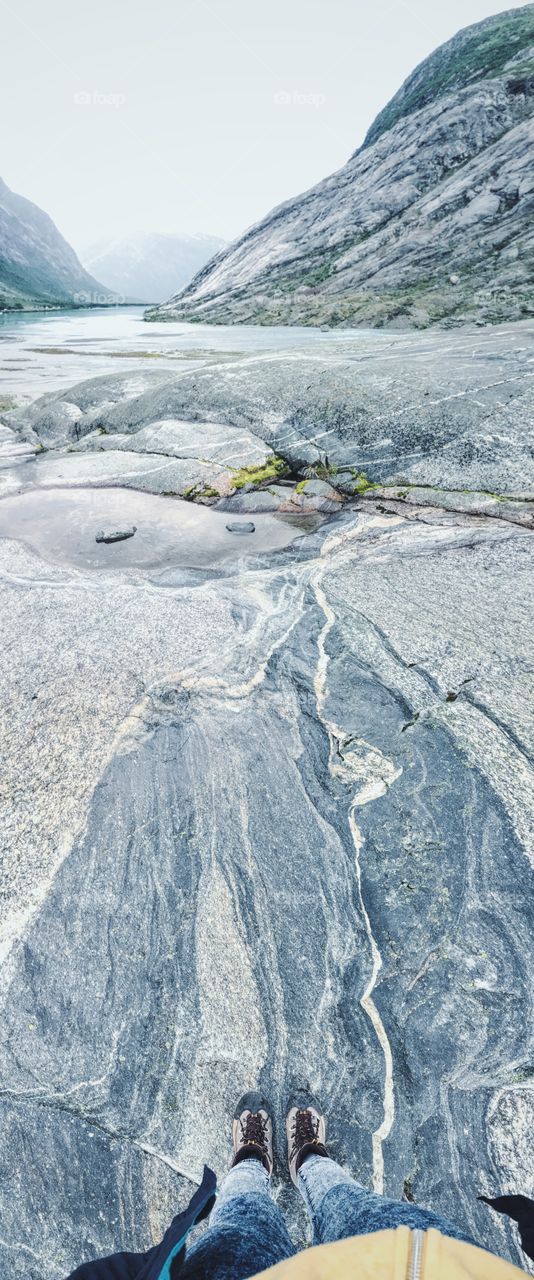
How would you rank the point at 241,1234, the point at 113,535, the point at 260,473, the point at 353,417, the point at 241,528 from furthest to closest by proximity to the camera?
the point at 260,473 < the point at 353,417 < the point at 241,528 < the point at 113,535 < the point at 241,1234

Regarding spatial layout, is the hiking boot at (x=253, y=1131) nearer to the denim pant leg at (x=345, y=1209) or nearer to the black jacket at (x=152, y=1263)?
the denim pant leg at (x=345, y=1209)

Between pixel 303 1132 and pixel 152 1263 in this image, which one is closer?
pixel 152 1263

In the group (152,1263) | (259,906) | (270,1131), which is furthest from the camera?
(259,906)

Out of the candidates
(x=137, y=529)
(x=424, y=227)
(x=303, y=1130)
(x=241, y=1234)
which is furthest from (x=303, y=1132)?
(x=424, y=227)

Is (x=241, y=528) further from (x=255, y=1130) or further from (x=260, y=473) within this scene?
(x=255, y=1130)

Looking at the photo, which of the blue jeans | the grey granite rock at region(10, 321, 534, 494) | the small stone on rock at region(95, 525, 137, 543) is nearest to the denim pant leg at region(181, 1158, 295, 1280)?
the blue jeans

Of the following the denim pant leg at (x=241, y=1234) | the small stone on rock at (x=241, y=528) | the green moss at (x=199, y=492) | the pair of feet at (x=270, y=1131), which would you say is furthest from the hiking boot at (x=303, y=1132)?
the green moss at (x=199, y=492)

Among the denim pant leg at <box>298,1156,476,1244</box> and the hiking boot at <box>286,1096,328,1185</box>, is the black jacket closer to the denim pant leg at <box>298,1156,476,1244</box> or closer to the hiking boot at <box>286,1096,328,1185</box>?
the denim pant leg at <box>298,1156,476,1244</box>
